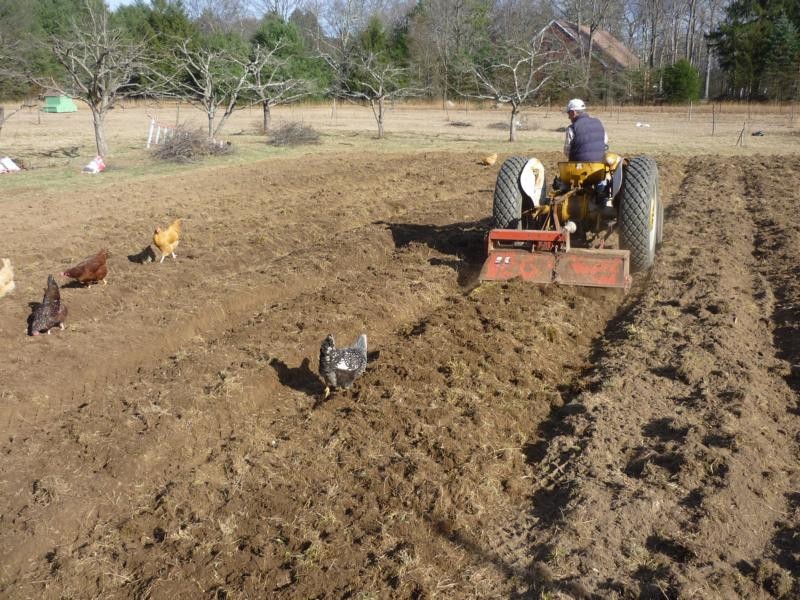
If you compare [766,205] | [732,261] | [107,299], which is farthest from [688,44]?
[107,299]

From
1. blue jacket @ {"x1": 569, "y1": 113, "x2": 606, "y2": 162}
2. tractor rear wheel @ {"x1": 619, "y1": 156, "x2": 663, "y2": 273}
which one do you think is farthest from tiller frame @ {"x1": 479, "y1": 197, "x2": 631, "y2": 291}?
blue jacket @ {"x1": 569, "y1": 113, "x2": 606, "y2": 162}

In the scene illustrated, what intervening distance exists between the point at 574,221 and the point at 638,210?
2.72ft

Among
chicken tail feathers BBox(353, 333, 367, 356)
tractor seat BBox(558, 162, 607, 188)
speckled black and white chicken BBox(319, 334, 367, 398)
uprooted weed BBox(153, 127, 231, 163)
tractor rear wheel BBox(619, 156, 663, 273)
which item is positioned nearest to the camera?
speckled black and white chicken BBox(319, 334, 367, 398)

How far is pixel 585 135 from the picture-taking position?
696cm

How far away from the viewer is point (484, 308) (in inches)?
259

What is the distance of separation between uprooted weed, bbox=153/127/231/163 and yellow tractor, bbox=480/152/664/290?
13682 millimetres

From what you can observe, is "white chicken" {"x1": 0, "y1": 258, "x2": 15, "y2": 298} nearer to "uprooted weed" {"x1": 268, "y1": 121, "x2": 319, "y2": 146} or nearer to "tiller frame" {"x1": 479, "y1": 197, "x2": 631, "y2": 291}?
"tiller frame" {"x1": 479, "y1": 197, "x2": 631, "y2": 291}

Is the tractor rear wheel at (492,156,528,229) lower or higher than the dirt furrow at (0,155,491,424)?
higher

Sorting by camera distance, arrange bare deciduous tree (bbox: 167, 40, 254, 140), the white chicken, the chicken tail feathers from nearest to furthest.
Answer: the chicken tail feathers, the white chicken, bare deciduous tree (bbox: 167, 40, 254, 140)

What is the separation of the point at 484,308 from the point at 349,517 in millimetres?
3232

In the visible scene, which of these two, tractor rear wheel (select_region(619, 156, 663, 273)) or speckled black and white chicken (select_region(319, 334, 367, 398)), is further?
tractor rear wheel (select_region(619, 156, 663, 273))

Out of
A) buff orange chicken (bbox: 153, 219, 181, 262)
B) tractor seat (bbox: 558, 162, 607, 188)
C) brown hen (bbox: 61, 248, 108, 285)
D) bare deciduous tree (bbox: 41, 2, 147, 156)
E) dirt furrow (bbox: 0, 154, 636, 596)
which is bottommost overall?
dirt furrow (bbox: 0, 154, 636, 596)

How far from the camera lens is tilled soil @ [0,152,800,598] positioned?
11.1 feet

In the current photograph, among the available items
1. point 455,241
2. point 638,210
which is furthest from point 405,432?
point 455,241
